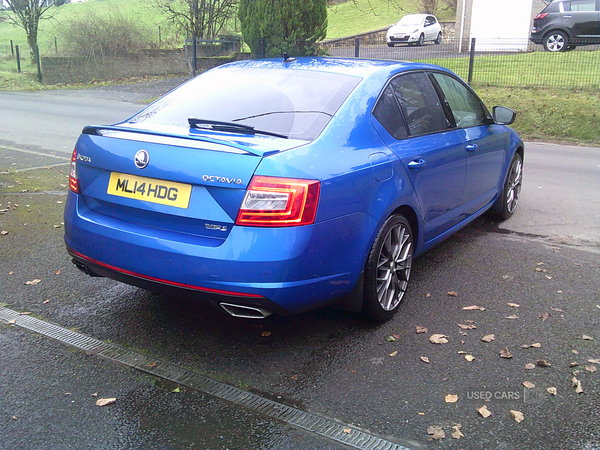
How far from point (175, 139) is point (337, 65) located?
59.6 inches

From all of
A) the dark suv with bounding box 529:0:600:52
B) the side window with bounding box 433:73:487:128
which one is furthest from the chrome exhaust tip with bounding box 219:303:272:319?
the dark suv with bounding box 529:0:600:52

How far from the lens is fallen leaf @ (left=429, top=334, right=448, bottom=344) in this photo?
12.5ft

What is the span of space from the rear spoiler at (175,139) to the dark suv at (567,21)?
67.4 ft

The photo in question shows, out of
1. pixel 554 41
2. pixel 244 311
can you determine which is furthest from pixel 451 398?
pixel 554 41

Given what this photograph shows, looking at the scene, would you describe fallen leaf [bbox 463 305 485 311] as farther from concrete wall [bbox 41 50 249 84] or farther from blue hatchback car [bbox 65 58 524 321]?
concrete wall [bbox 41 50 249 84]

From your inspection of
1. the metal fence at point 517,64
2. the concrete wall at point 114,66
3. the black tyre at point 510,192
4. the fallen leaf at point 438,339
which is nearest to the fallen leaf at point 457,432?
the fallen leaf at point 438,339

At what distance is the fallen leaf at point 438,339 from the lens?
3.82 meters

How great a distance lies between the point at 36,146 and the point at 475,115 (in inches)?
331

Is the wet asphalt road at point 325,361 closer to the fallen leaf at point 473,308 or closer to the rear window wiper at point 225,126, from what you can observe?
the fallen leaf at point 473,308

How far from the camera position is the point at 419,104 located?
4.58m

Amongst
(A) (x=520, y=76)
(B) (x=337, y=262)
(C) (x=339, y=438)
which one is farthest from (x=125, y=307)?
(A) (x=520, y=76)

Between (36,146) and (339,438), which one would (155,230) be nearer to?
(339,438)

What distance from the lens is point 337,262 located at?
11.3ft

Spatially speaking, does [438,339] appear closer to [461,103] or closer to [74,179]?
[461,103]
